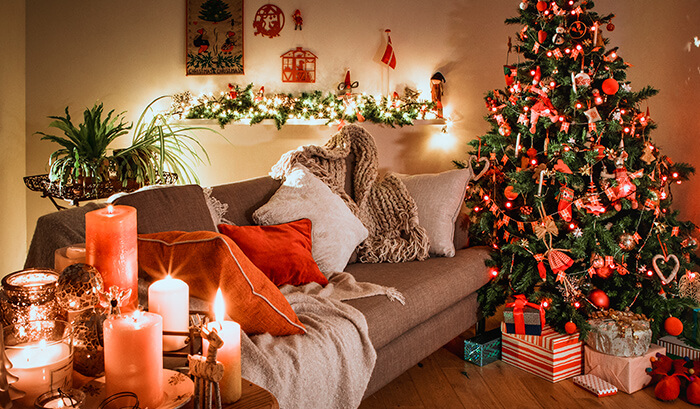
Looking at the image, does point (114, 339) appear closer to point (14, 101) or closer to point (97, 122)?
point (97, 122)

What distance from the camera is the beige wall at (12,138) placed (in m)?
4.02

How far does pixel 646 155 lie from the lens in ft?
8.53

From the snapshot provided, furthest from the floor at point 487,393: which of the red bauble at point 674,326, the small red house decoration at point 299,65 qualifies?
the small red house decoration at point 299,65

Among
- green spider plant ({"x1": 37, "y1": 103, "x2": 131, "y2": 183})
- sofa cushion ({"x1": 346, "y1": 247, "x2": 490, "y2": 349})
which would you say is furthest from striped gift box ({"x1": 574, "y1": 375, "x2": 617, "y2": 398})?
green spider plant ({"x1": 37, "y1": 103, "x2": 131, "y2": 183})

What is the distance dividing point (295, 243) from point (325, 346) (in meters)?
0.73

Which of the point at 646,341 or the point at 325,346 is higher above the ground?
the point at 325,346

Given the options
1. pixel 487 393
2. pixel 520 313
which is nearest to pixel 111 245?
pixel 487 393

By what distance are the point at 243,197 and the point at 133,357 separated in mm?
1718

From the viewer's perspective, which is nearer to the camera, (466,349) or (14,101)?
(466,349)

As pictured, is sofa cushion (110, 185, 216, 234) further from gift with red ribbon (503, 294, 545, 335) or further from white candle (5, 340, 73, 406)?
gift with red ribbon (503, 294, 545, 335)

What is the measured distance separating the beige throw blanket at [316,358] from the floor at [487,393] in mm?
558

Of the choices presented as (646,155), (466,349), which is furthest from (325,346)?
(646,155)

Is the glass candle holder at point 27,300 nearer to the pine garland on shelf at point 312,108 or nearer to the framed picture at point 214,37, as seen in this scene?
the pine garland on shelf at point 312,108

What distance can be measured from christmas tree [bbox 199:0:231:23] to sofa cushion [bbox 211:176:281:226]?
2.15 metres
